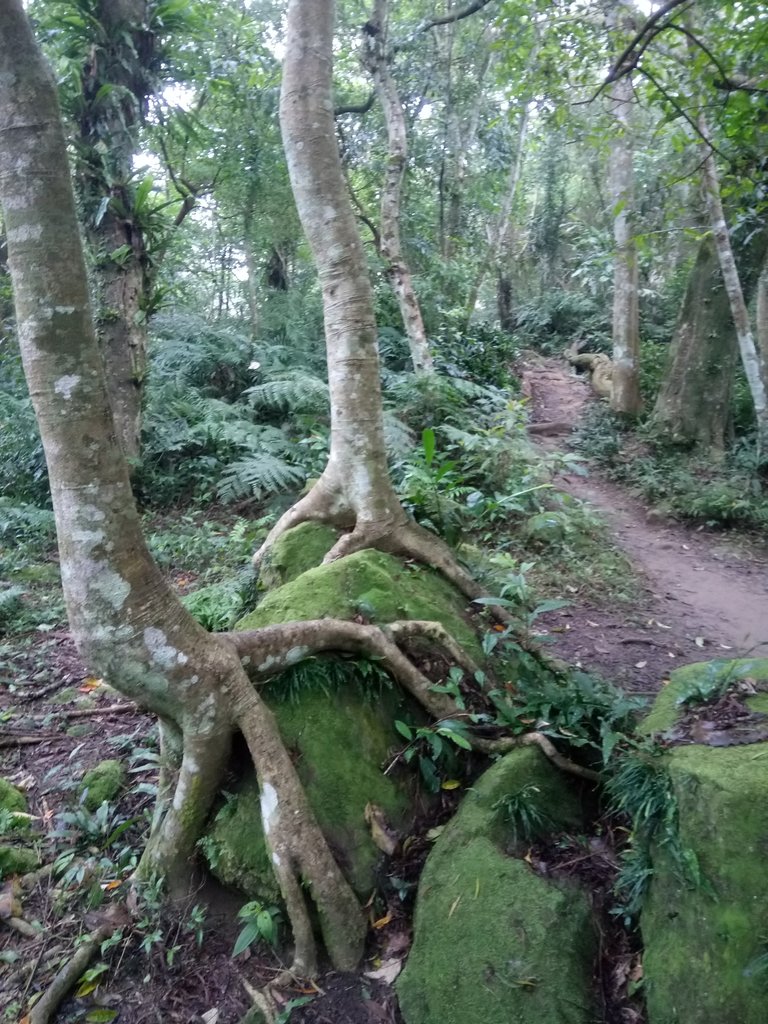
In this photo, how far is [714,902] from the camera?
2404mm

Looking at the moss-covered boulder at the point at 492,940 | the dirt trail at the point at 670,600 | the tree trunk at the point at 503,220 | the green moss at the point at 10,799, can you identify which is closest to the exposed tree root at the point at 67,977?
the green moss at the point at 10,799

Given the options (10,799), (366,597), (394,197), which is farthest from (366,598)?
(394,197)

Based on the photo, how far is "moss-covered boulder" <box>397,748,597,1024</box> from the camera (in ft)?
8.64

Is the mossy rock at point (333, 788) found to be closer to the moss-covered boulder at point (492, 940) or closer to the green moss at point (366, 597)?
the moss-covered boulder at point (492, 940)

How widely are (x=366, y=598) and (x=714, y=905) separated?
7.90 feet

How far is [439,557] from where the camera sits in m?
5.08

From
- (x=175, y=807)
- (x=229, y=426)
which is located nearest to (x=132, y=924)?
(x=175, y=807)

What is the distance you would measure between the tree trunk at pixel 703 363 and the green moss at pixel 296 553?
738 centimetres

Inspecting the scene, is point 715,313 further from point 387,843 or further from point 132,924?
point 132,924

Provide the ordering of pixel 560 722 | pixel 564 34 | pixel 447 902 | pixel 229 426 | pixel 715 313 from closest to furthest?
pixel 447 902
pixel 560 722
pixel 564 34
pixel 229 426
pixel 715 313

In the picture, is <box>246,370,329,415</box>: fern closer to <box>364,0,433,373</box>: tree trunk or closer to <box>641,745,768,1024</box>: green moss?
<box>364,0,433,373</box>: tree trunk

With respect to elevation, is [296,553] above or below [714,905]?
above

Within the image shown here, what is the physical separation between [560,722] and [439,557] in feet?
5.54

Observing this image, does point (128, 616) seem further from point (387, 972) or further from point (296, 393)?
point (296, 393)
